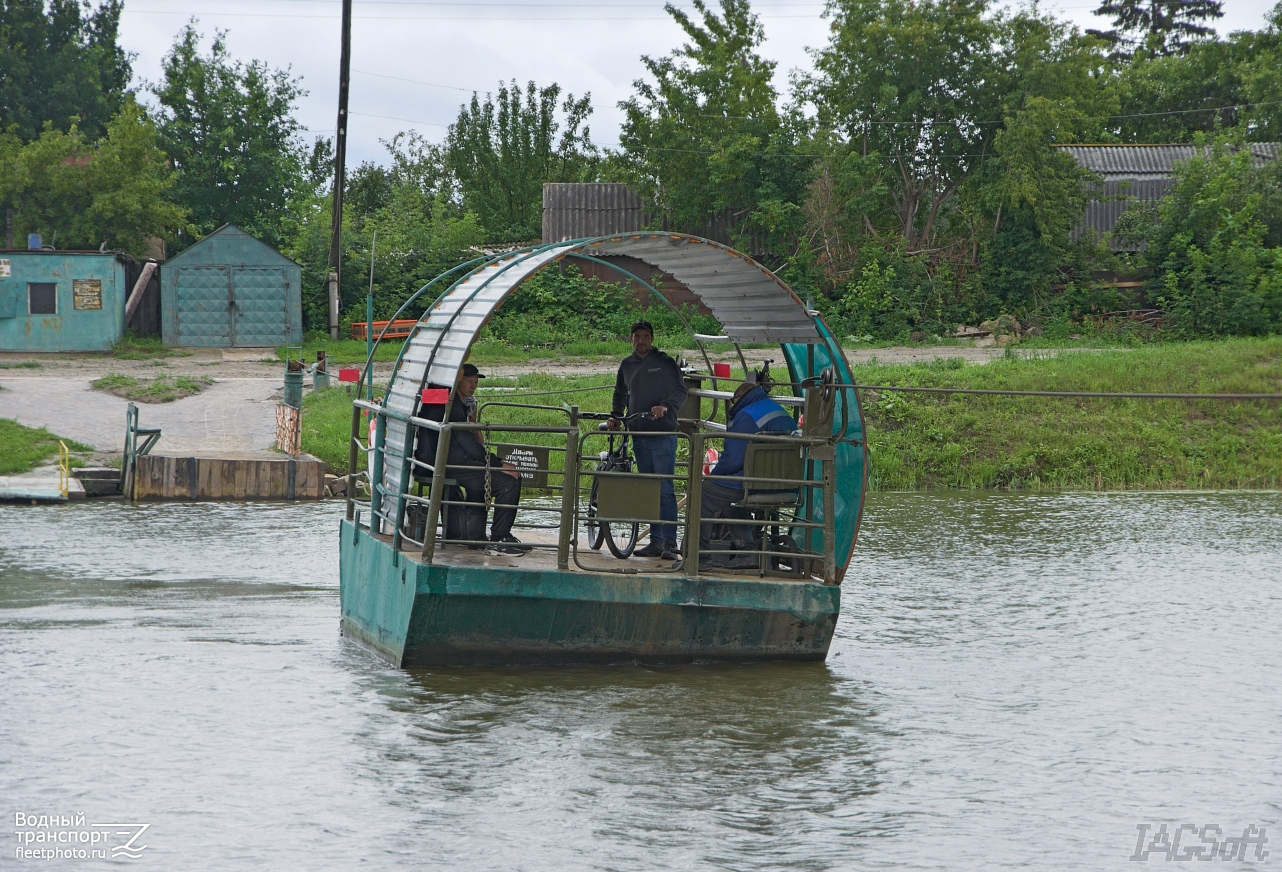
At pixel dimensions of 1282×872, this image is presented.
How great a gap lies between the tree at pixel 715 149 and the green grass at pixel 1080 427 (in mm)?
9883

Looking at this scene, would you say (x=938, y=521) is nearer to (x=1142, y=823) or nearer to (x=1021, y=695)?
(x=1021, y=695)

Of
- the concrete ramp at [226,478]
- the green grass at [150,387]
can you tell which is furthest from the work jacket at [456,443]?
→ the green grass at [150,387]

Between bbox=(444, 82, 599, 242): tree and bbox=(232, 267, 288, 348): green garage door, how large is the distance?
11.1 meters

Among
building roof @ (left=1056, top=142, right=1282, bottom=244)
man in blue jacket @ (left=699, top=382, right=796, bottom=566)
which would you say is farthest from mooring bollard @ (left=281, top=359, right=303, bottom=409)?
building roof @ (left=1056, top=142, right=1282, bottom=244)

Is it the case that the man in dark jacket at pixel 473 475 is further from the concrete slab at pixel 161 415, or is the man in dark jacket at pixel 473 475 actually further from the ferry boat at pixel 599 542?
the concrete slab at pixel 161 415

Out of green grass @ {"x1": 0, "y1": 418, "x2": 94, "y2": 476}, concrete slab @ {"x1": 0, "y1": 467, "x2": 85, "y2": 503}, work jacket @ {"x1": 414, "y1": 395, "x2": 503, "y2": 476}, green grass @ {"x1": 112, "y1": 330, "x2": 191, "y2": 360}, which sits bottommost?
concrete slab @ {"x1": 0, "y1": 467, "x2": 85, "y2": 503}

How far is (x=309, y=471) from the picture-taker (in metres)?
19.1

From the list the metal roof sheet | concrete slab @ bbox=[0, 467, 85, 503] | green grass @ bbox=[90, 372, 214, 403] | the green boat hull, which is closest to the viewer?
the green boat hull

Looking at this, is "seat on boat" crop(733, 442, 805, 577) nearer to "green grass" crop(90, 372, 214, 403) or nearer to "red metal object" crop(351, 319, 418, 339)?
"green grass" crop(90, 372, 214, 403)

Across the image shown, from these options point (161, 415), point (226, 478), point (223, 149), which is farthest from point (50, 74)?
point (226, 478)

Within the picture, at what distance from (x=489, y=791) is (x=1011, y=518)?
1249 centimetres

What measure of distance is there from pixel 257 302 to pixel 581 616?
2468 cm

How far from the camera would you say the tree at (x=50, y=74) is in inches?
1767

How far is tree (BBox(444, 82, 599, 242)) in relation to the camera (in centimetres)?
4362
